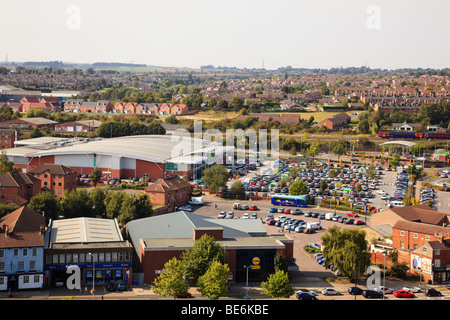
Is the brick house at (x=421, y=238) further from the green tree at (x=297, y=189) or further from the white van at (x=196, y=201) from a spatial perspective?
the white van at (x=196, y=201)

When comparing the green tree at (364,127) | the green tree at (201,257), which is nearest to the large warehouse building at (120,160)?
the green tree at (201,257)

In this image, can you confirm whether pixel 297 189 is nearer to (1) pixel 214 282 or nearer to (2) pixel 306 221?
(2) pixel 306 221

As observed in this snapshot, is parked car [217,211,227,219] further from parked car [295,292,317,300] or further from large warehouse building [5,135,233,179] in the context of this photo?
parked car [295,292,317,300]

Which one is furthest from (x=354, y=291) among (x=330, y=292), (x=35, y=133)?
(x=35, y=133)

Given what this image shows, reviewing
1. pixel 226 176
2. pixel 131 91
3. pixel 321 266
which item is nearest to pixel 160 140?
pixel 226 176

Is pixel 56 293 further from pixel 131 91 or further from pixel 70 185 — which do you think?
pixel 131 91
